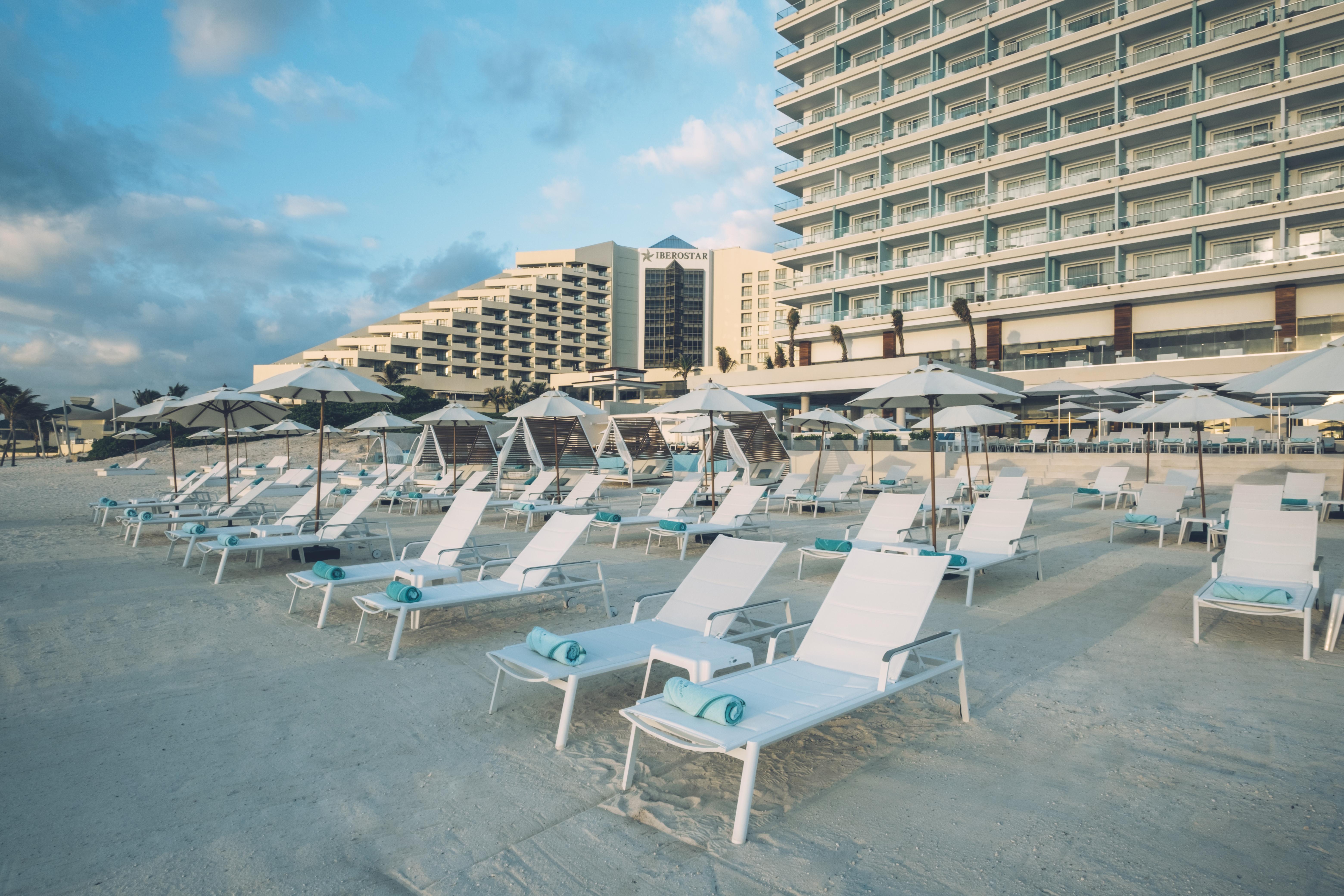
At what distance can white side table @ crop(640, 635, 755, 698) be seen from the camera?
137 inches

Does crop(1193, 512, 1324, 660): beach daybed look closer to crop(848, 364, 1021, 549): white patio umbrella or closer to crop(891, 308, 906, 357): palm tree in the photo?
crop(848, 364, 1021, 549): white patio umbrella

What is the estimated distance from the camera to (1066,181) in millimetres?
31781

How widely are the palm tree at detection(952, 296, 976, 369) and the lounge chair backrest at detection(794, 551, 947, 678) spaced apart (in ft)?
98.0

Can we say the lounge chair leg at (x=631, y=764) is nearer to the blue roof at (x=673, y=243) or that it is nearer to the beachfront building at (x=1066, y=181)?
the beachfront building at (x=1066, y=181)

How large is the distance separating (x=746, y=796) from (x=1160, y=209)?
36.0m

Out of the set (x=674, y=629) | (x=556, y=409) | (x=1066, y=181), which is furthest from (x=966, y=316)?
(x=674, y=629)

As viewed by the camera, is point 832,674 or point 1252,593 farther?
point 1252,593

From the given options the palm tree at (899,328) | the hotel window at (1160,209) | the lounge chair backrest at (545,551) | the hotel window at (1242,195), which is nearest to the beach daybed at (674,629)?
the lounge chair backrest at (545,551)

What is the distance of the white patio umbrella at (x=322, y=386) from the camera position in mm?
8680

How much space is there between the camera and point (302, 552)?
27.2 ft

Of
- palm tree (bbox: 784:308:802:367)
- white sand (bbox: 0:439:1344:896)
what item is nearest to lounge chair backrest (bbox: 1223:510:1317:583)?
white sand (bbox: 0:439:1344:896)

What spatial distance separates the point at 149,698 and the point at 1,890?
184 centimetres

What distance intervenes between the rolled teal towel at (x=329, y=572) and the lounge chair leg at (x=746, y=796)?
13.4 feet

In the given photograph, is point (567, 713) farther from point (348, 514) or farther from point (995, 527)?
point (348, 514)
